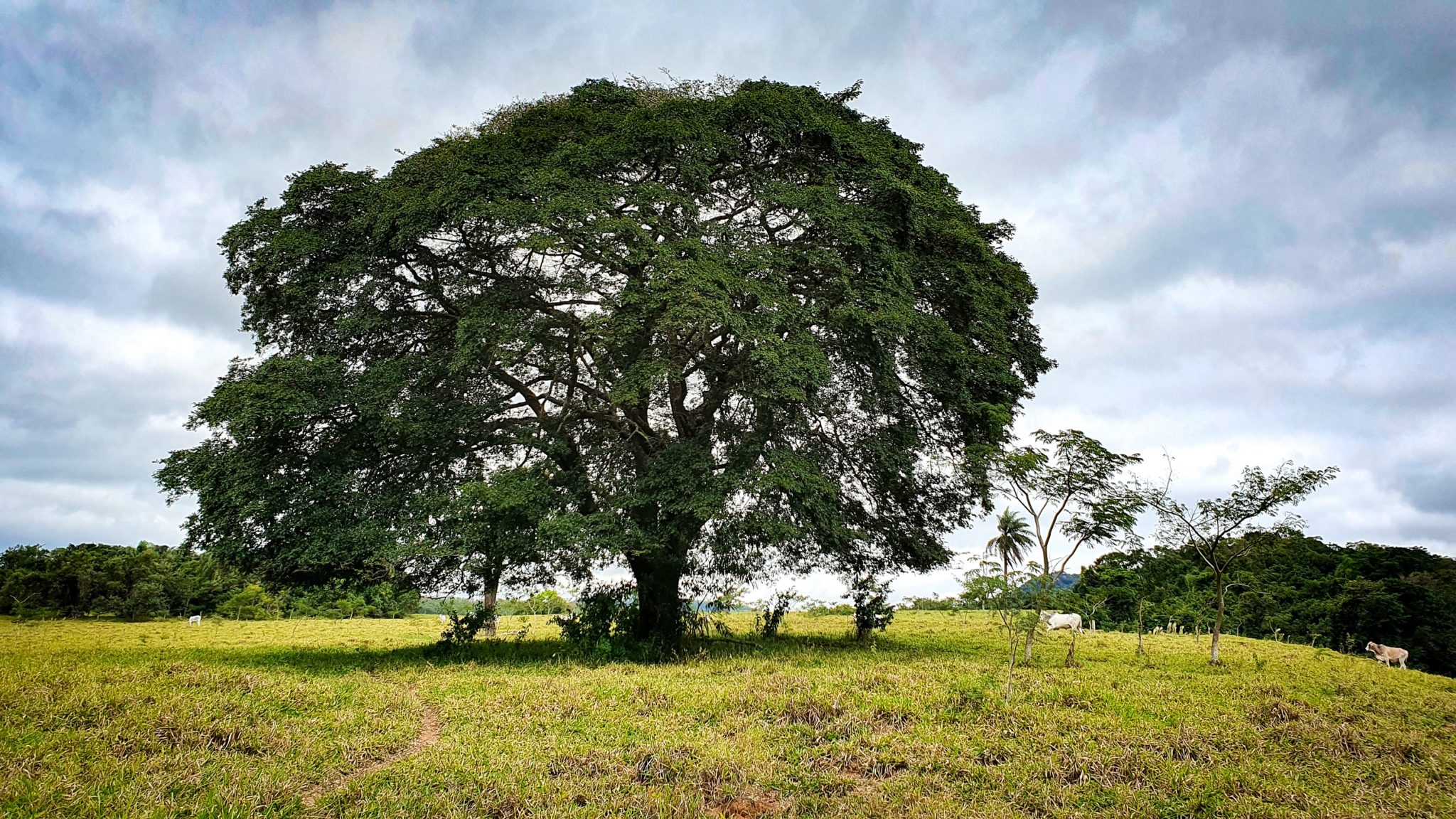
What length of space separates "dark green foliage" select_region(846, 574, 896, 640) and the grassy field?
491 centimetres

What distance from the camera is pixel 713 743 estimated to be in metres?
8.17

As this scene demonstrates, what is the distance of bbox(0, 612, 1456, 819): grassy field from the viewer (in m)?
6.47

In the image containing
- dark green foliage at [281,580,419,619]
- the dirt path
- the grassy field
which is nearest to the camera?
the grassy field

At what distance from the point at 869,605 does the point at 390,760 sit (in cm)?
1306

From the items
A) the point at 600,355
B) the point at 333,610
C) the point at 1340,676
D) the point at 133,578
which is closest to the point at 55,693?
the point at 600,355

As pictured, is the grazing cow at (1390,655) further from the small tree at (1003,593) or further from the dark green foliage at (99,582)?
the dark green foliage at (99,582)

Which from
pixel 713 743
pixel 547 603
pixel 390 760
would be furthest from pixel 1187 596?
pixel 390 760

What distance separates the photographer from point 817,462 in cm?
1609

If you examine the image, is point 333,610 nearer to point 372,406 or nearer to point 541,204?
point 372,406

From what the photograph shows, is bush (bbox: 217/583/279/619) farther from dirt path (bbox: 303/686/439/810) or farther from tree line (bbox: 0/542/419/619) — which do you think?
dirt path (bbox: 303/686/439/810)

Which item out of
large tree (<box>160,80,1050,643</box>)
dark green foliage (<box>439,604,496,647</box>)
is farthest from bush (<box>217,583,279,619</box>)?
large tree (<box>160,80,1050,643</box>)

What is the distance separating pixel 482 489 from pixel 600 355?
3739 millimetres

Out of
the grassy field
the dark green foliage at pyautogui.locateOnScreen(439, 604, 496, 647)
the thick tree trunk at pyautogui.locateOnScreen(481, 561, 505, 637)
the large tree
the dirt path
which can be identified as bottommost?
the dirt path

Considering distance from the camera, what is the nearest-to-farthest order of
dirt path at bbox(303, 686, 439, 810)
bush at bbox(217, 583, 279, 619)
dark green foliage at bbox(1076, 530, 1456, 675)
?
dirt path at bbox(303, 686, 439, 810), dark green foliage at bbox(1076, 530, 1456, 675), bush at bbox(217, 583, 279, 619)
